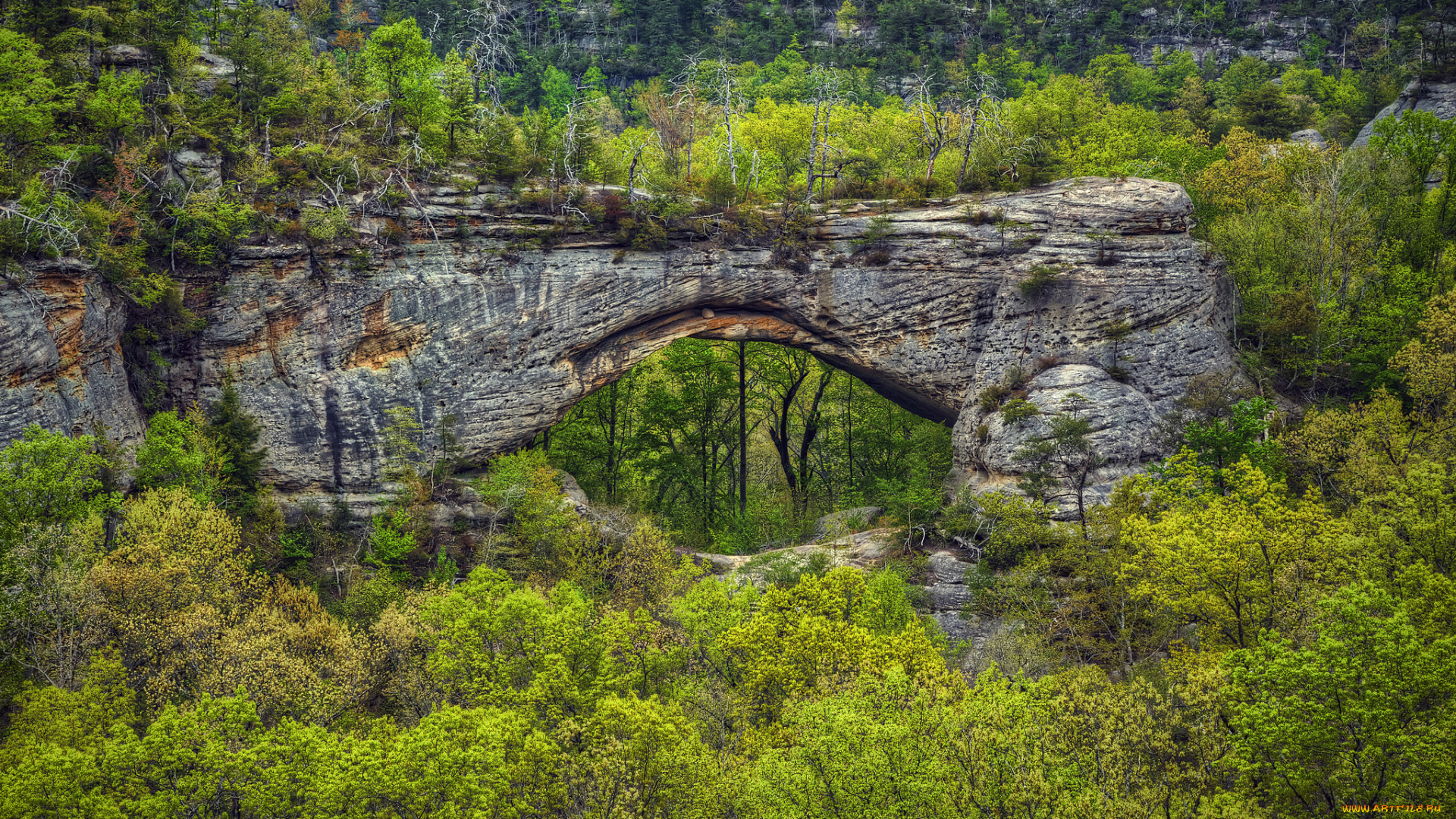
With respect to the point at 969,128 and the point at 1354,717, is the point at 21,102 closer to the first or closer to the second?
the point at 969,128

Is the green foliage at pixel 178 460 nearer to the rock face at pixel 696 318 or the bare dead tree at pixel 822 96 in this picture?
the rock face at pixel 696 318

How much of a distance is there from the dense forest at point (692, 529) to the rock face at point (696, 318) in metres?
0.88

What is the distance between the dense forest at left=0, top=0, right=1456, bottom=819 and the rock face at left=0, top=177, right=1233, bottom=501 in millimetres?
880

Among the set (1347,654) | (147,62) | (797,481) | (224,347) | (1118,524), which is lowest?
(797,481)

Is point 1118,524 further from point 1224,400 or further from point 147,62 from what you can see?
point 147,62

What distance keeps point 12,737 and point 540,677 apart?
11523 mm

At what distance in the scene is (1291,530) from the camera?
73.9 ft

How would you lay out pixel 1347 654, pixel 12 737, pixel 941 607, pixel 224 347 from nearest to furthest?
pixel 1347 654
pixel 12 737
pixel 941 607
pixel 224 347

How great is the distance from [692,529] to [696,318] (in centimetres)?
929

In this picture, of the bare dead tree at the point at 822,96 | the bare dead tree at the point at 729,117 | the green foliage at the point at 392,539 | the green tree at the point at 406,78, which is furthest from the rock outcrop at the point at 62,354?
the bare dead tree at the point at 822,96

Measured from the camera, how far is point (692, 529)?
135 feet

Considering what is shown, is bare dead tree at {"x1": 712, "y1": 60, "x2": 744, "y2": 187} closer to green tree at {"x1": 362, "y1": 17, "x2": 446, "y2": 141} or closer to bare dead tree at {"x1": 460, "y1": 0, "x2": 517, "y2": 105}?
green tree at {"x1": 362, "y1": 17, "x2": 446, "y2": 141}

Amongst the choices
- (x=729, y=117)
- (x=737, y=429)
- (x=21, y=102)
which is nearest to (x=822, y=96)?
(x=729, y=117)

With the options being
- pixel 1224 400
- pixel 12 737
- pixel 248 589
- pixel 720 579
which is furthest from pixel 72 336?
pixel 1224 400
